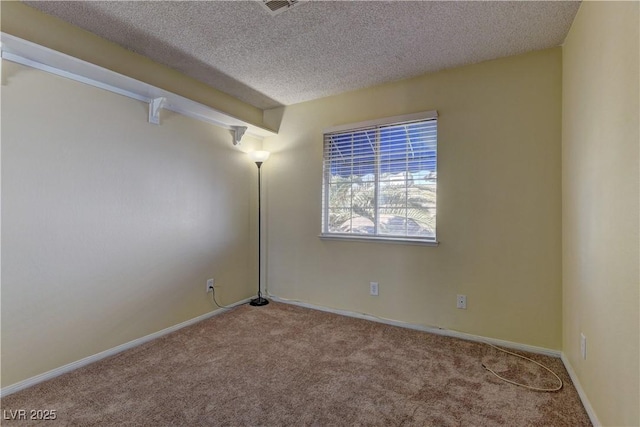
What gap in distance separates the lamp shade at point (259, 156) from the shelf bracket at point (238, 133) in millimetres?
209

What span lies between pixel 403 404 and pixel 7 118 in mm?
2900

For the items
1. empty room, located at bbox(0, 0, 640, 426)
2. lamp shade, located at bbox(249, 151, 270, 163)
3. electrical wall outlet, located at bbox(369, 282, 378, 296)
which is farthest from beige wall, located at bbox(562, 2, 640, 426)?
lamp shade, located at bbox(249, 151, 270, 163)

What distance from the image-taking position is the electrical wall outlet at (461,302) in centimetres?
261

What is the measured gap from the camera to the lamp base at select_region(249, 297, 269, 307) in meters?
3.46

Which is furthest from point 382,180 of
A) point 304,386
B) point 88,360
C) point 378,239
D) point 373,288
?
point 88,360

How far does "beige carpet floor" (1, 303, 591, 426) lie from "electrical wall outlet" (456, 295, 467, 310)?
0.31m

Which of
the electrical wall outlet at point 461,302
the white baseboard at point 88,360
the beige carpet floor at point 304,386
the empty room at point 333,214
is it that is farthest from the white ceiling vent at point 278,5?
the white baseboard at point 88,360

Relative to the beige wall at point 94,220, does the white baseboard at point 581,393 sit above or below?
below

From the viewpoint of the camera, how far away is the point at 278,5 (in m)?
1.85

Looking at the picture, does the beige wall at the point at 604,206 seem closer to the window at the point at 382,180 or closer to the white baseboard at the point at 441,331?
the white baseboard at the point at 441,331

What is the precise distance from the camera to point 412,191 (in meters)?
2.86

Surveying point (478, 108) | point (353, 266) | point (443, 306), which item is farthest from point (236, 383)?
point (478, 108)

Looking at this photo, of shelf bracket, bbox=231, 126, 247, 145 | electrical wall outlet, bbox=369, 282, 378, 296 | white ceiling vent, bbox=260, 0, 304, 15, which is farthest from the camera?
shelf bracket, bbox=231, 126, 247, 145

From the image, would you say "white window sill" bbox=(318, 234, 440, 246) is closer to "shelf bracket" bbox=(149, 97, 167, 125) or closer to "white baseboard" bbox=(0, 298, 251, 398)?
"white baseboard" bbox=(0, 298, 251, 398)
